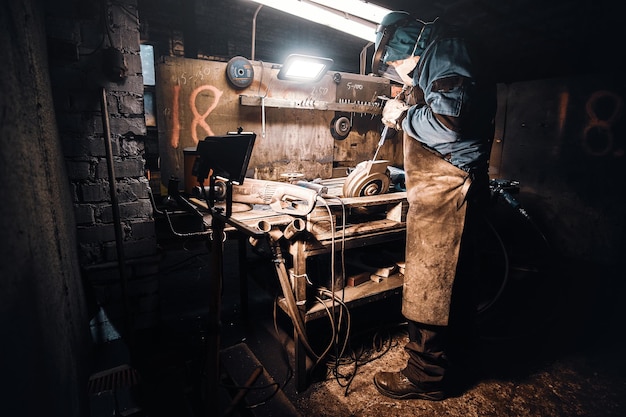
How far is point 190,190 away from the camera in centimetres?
288

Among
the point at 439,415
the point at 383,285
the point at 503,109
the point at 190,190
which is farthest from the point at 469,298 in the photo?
the point at 503,109

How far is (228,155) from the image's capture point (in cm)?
165

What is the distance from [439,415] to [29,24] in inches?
127

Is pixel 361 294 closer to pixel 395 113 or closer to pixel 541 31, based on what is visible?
pixel 395 113

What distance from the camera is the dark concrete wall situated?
2.59 feet

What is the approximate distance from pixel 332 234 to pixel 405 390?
4.39 ft

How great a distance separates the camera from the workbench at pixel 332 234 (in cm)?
228

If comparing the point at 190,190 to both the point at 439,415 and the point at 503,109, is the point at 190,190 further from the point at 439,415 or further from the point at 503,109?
the point at 503,109

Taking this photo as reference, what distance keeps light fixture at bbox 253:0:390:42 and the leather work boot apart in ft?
11.0

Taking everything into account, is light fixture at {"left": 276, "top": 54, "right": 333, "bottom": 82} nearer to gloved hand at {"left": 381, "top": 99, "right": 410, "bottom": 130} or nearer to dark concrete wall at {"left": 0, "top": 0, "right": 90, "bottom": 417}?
gloved hand at {"left": 381, "top": 99, "right": 410, "bottom": 130}

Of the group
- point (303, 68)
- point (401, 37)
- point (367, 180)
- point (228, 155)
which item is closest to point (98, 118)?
point (228, 155)

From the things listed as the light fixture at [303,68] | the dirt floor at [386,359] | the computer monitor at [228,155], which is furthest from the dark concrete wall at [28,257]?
the light fixture at [303,68]

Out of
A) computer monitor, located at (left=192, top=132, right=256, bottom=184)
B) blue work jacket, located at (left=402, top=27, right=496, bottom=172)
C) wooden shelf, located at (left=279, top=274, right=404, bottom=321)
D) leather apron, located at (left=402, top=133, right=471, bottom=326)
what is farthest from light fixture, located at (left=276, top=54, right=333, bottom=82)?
wooden shelf, located at (left=279, top=274, right=404, bottom=321)

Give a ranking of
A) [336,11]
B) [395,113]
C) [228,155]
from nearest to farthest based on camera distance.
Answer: [228,155], [395,113], [336,11]
